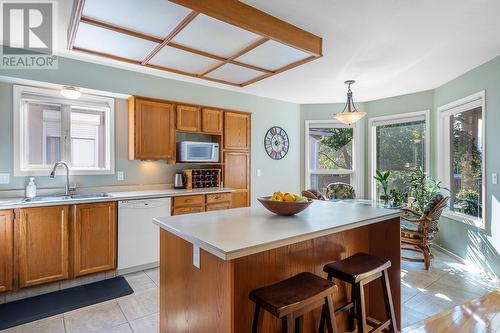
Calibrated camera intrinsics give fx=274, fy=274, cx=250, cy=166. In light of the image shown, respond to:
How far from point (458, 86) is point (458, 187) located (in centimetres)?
141

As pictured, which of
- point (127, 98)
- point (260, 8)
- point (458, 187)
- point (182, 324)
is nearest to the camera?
point (182, 324)

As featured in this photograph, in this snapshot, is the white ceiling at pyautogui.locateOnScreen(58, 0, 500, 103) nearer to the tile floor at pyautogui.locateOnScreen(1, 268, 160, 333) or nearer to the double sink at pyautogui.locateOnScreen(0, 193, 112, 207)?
the double sink at pyautogui.locateOnScreen(0, 193, 112, 207)

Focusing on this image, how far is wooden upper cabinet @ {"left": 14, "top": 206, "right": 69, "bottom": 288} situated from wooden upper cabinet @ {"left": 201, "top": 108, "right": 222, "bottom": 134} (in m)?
2.07

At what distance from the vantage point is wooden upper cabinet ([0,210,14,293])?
2.49 m

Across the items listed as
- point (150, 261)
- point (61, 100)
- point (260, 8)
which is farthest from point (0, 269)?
point (260, 8)

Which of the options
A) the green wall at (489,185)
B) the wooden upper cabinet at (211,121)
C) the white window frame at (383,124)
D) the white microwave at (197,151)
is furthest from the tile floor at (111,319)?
the white window frame at (383,124)

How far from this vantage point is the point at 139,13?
1959 mm

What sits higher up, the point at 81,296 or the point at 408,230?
the point at 408,230

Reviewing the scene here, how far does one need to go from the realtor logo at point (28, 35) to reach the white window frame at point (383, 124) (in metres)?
4.99

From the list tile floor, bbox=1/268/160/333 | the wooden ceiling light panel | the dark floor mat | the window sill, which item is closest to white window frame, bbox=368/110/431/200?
the window sill

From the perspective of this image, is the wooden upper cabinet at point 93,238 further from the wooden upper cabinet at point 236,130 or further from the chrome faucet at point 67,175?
the wooden upper cabinet at point 236,130

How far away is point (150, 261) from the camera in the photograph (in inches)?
132

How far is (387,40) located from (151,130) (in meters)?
2.91

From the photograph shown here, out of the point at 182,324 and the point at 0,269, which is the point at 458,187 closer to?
the point at 182,324
